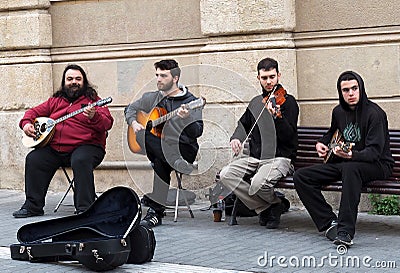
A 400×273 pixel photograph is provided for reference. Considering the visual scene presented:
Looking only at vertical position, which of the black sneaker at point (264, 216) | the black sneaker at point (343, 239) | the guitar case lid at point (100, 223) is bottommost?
the black sneaker at point (343, 239)

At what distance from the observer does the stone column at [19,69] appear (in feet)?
34.1

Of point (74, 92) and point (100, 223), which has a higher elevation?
point (74, 92)

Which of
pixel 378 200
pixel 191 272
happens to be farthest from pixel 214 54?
pixel 191 272

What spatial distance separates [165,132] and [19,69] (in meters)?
2.95

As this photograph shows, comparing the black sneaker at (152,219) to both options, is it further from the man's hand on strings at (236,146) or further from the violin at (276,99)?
the violin at (276,99)

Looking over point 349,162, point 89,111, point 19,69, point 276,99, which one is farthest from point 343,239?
point 19,69

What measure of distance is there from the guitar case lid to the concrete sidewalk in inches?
8.4

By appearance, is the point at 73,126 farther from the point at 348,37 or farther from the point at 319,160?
the point at 348,37

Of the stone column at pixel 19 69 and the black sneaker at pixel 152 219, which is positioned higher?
the stone column at pixel 19 69

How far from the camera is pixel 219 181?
8.09m

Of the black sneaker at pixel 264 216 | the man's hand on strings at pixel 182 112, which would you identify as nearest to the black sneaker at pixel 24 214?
the man's hand on strings at pixel 182 112

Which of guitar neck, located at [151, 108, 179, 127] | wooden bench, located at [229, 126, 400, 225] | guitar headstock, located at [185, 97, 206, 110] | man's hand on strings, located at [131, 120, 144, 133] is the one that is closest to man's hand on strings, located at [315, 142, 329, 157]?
A: wooden bench, located at [229, 126, 400, 225]

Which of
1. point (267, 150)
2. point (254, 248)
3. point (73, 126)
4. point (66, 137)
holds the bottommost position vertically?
point (254, 248)

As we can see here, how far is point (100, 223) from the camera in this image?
21.9 feet
